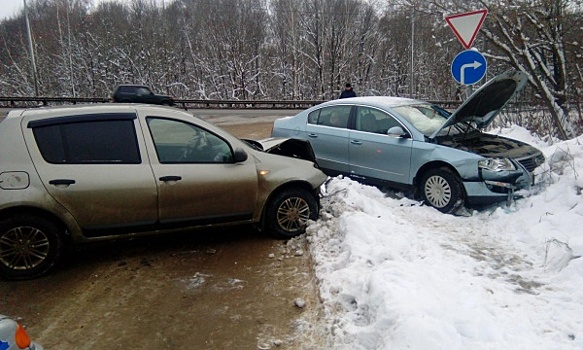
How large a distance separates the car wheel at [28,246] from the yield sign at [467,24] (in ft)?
22.6

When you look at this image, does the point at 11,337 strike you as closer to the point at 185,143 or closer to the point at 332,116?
the point at 185,143

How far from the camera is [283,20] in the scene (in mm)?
47406

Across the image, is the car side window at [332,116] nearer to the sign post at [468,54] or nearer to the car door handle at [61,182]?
the sign post at [468,54]

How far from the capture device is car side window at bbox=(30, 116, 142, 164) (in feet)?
13.8

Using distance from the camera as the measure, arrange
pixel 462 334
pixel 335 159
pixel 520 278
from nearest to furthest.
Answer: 1. pixel 462 334
2. pixel 520 278
3. pixel 335 159

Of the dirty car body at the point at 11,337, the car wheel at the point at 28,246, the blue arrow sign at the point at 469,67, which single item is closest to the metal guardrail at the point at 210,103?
the blue arrow sign at the point at 469,67

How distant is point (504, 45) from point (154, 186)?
1169cm

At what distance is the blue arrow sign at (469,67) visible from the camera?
707 cm

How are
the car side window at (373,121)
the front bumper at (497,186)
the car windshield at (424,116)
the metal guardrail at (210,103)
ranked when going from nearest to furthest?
the front bumper at (497,186) → the car windshield at (424,116) → the car side window at (373,121) → the metal guardrail at (210,103)

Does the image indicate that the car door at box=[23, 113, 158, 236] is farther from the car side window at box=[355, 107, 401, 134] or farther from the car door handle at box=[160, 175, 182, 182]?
the car side window at box=[355, 107, 401, 134]

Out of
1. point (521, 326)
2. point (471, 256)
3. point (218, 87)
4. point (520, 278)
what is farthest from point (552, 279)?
point (218, 87)

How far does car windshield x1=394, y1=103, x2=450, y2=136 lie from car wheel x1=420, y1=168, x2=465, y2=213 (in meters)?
0.69

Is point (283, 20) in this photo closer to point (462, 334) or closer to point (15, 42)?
point (15, 42)

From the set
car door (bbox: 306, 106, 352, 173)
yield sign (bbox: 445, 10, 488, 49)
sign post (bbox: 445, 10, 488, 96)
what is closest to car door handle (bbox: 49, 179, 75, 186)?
car door (bbox: 306, 106, 352, 173)
